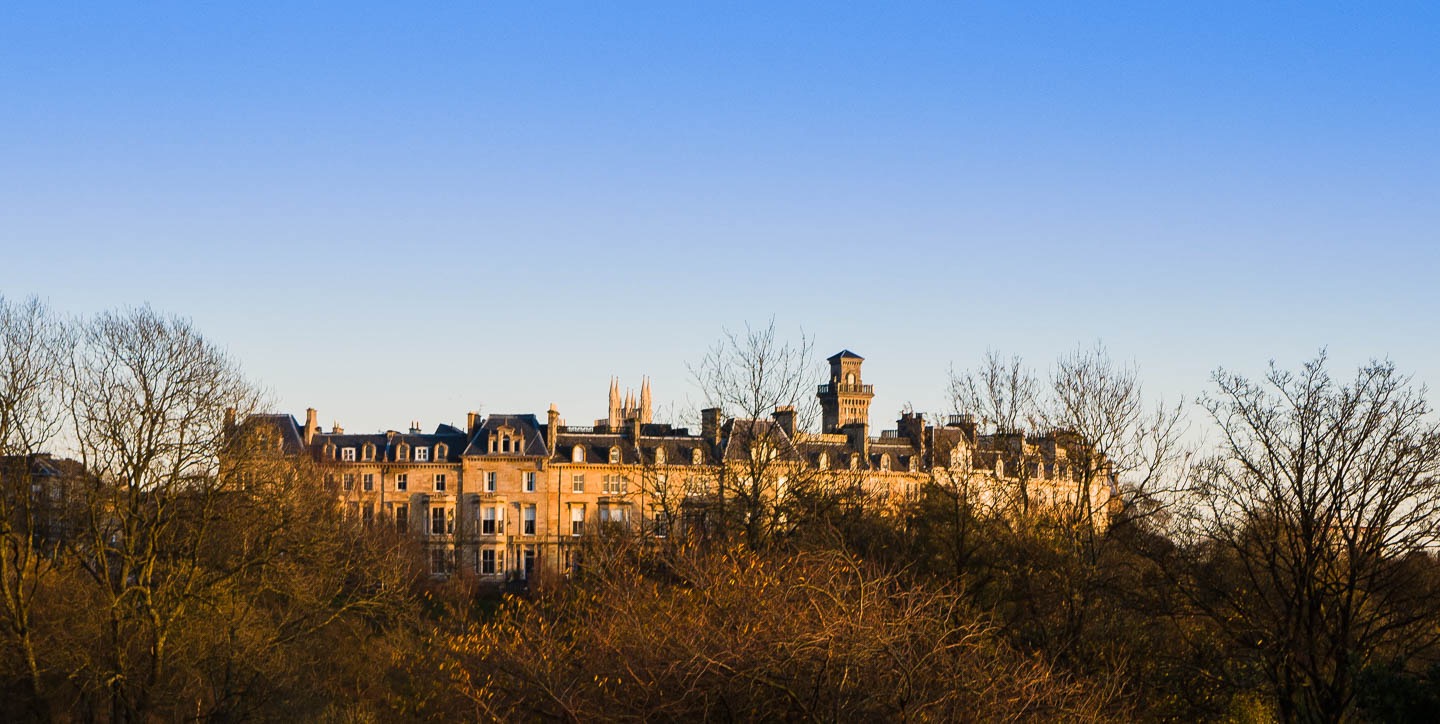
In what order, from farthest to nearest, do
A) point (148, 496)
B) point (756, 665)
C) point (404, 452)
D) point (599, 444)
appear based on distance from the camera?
point (599, 444), point (404, 452), point (148, 496), point (756, 665)

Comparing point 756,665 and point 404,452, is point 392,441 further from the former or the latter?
point 756,665

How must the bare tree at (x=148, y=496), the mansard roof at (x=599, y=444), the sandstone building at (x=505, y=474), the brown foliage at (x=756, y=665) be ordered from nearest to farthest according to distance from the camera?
the brown foliage at (x=756, y=665) → the bare tree at (x=148, y=496) → the sandstone building at (x=505, y=474) → the mansard roof at (x=599, y=444)

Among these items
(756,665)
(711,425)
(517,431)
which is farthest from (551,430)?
(756,665)

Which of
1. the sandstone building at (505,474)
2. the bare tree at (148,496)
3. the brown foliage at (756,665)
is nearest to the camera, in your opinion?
the brown foliage at (756,665)

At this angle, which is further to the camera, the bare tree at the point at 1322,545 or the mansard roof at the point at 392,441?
the mansard roof at the point at 392,441

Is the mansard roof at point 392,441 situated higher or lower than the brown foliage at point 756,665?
higher

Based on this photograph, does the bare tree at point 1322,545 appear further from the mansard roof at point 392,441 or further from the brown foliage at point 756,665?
the mansard roof at point 392,441

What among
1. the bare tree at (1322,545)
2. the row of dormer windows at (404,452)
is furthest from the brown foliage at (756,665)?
the row of dormer windows at (404,452)

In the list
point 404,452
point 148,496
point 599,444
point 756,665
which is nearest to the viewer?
point 756,665

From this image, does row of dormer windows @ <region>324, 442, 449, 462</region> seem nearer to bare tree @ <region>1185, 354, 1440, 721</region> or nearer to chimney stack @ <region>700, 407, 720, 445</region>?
chimney stack @ <region>700, 407, 720, 445</region>

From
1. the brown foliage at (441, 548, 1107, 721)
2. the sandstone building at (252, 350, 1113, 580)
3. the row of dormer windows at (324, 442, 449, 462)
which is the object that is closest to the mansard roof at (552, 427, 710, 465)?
the sandstone building at (252, 350, 1113, 580)

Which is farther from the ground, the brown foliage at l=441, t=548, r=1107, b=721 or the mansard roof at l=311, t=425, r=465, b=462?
the mansard roof at l=311, t=425, r=465, b=462

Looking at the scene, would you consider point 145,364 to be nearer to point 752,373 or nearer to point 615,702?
point 752,373

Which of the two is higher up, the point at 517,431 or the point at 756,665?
the point at 517,431
